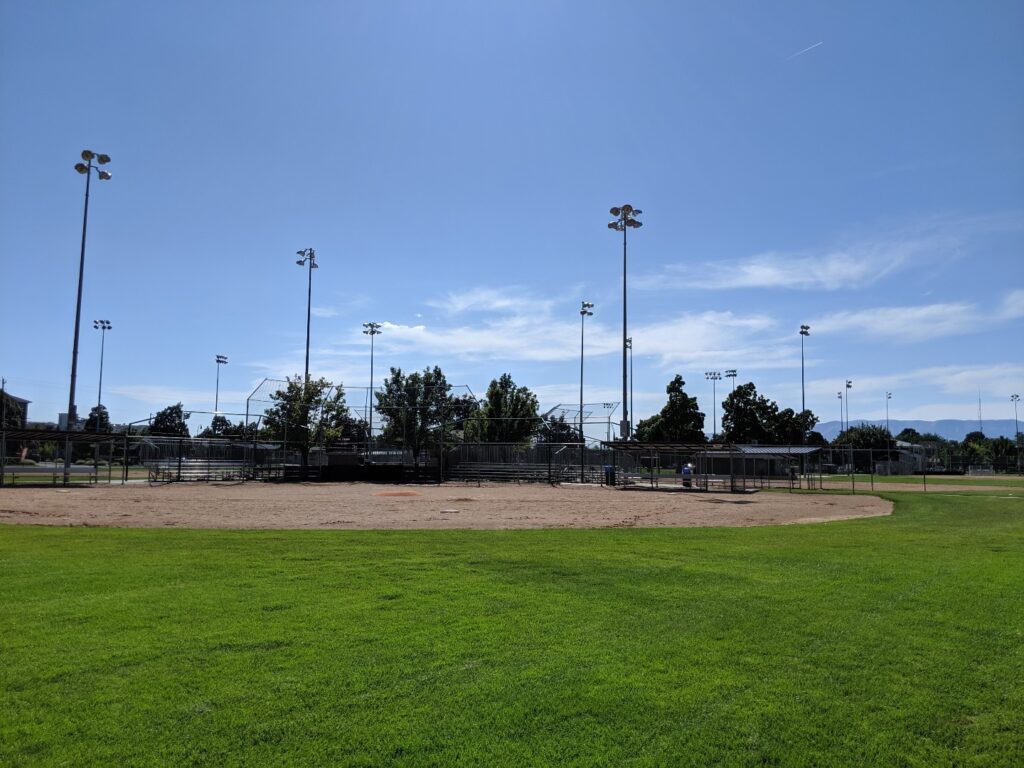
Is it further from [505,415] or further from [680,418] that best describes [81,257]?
[680,418]

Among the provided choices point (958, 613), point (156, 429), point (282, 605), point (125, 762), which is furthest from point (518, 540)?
point (156, 429)

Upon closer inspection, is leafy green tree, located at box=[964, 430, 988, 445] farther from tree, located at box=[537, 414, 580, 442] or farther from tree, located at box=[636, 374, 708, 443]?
tree, located at box=[537, 414, 580, 442]

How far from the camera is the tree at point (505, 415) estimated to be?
157 feet

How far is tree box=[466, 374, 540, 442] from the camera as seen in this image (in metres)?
47.8

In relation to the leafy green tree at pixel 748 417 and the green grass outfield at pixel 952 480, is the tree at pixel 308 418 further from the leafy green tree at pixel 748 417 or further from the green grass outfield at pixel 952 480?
the leafy green tree at pixel 748 417

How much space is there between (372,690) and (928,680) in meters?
3.74

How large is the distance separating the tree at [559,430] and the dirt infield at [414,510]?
13.9 metres

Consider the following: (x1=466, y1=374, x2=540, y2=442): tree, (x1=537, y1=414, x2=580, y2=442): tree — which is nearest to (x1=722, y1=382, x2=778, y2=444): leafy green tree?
(x1=466, y1=374, x2=540, y2=442): tree

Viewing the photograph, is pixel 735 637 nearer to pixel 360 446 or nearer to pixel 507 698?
pixel 507 698

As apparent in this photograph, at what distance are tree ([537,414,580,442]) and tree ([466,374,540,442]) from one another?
2.21m

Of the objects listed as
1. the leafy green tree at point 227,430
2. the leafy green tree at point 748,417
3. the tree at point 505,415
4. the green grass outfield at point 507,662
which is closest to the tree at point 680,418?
the leafy green tree at point 748,417

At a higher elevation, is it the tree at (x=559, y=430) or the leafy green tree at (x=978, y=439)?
the leafy green tree at (x=978, y=439)

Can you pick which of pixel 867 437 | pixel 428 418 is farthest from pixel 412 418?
pixel 867 437

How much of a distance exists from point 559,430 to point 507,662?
39.7 meters
